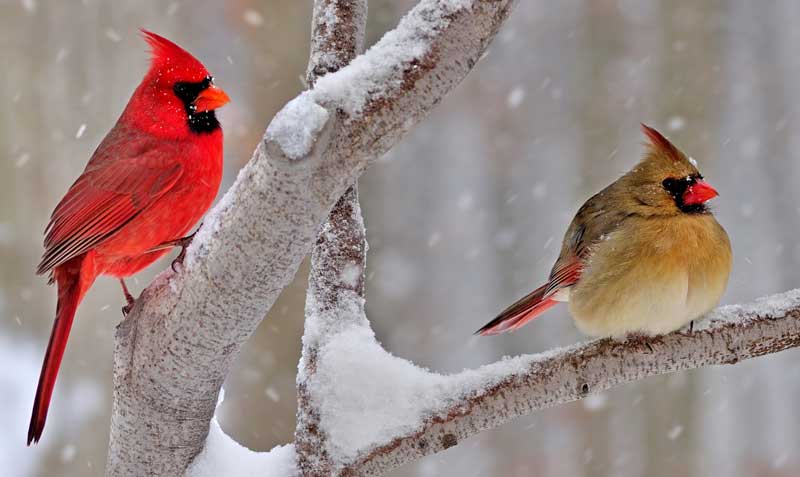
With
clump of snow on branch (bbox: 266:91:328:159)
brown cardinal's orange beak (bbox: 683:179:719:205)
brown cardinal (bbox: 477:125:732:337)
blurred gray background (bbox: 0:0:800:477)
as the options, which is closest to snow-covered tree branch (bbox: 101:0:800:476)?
clump of snow on branch (bbox: 266:91:328:159)

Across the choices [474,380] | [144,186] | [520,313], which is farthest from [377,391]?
[144,186]

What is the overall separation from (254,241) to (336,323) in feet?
1.54

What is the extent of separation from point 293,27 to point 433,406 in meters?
2.95

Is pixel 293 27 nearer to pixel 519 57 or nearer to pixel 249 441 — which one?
pixel 519 57

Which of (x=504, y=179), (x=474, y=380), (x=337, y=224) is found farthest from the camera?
(x=504, y=179)

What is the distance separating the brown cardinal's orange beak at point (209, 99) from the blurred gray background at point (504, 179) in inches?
74.0

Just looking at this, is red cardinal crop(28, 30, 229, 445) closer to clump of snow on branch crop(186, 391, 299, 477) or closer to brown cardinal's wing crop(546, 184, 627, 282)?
clump of snow on branch crop(186, 391, 299, 477)

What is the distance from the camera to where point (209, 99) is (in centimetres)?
206

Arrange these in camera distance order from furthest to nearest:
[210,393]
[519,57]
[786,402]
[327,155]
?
[519,57]
[786,402]
[210,393]
[327,155]

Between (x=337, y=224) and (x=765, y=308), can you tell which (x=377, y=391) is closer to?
(x=337, y=224)

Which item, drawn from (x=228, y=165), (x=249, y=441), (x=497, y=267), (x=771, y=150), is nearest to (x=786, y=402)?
(x=771, y=150)

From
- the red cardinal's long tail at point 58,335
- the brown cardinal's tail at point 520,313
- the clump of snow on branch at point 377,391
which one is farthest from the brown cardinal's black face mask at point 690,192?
the red cardinal's long tail at point 58,335

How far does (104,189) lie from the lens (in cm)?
198

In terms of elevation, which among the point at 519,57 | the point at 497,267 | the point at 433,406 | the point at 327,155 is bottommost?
the point at 433,406
